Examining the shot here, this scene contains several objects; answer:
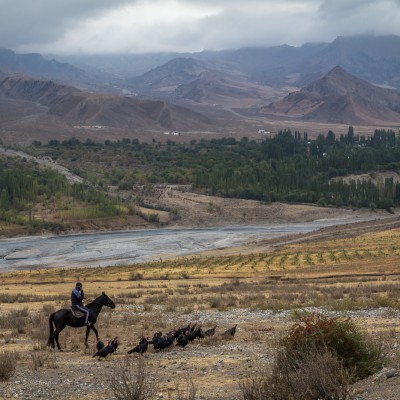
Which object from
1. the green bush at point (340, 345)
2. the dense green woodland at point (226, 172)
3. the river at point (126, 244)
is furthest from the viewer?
the dense green woodland at point (226, 172)

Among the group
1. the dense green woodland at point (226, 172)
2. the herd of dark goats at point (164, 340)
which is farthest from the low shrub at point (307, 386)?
the dense green woodland at point (226, 172)

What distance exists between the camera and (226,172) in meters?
147

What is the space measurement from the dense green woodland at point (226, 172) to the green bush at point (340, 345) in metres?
99.5

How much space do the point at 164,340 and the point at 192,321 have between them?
20.5 feet

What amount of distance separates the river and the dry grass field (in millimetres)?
31647

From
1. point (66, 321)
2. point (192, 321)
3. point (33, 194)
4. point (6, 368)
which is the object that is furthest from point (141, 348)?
point (33, 194)

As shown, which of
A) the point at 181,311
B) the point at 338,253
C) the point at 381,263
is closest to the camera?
the point at 181,311

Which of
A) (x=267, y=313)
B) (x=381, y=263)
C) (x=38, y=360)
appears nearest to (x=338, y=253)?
(x=381, y=263)

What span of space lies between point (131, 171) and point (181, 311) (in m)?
134

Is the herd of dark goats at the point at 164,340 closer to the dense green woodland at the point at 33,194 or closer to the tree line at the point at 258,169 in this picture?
the dense green woodland at the point at 33,194

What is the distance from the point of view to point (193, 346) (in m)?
20.8

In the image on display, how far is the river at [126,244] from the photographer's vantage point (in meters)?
Result: 84.2

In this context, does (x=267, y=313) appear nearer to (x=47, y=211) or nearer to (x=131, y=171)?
(x=47, y=211)

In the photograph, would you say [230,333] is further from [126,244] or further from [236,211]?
[236,211]
